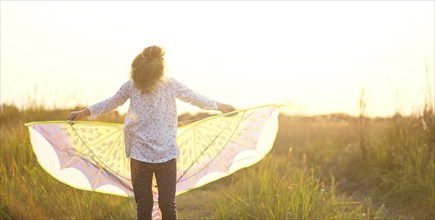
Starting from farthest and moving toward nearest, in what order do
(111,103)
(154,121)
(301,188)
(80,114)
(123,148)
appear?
(301,188) < (123,148) < (80,114) < (111,103) < (154,121)

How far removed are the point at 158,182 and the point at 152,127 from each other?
0.45m

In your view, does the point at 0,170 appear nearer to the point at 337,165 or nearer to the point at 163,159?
the point at 163,159

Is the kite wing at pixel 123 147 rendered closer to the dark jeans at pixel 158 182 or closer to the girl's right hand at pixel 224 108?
the girl's right hand at pixel 224 108

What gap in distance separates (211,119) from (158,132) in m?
1.06

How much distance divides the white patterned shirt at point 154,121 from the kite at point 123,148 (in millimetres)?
798

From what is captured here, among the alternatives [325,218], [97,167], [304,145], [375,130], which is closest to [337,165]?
[375,130]

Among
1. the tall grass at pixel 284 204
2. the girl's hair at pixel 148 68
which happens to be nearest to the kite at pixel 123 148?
the tall grass at pixel 284 204

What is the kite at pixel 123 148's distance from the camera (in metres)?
5.30

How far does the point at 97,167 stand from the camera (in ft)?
17.6

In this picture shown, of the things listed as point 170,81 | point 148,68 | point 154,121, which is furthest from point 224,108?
point 148,68

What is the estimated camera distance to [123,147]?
210 inches

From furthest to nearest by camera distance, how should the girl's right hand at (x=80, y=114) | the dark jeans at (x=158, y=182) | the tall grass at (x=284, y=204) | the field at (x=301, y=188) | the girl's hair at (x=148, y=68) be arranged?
the field at (x=301, y=188) → the tall grass at (x=284, y=204) → the girl's right hand at (x=80, y=114) → the dark jeans at (x=158, y=182) → the girl's hair at (x=148, y=68)

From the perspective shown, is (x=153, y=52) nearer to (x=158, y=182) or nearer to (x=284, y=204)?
(x=158, y=182)

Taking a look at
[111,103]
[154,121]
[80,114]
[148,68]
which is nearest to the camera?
[148,68]
